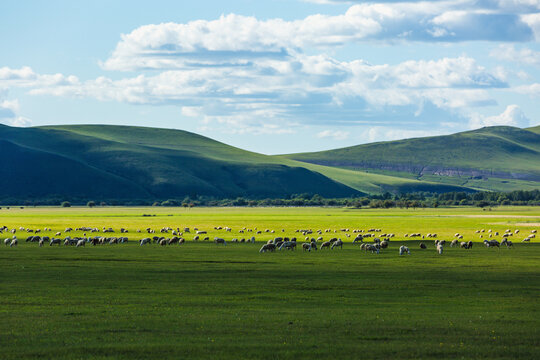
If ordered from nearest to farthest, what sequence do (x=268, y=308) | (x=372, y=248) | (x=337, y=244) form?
(x=268, y=308) → (x=372, y=248) → (x=337, y=244)

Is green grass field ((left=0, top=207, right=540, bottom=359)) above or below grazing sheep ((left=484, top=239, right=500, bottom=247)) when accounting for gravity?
below

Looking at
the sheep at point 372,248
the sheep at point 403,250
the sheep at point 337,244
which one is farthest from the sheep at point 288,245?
the sheep at point 403,250

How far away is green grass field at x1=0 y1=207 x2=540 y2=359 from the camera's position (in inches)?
797

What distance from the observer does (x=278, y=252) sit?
193ft

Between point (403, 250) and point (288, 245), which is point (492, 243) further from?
point (288, 245)

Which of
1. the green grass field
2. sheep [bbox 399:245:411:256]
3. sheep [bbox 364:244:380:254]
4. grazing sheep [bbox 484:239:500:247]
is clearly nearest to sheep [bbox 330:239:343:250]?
sheep [bbox 364:244:380:254]

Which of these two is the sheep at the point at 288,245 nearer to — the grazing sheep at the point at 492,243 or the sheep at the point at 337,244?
the sheep at the point at 337,244

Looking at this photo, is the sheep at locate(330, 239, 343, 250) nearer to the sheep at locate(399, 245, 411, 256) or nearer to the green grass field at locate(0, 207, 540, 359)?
the sheep at locate(399, 245, 411, 256)

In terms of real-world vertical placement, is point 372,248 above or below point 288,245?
above

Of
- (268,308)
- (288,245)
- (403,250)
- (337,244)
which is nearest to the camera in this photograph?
(268,308)

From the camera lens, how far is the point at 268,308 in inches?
1078

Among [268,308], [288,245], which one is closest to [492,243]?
[288,245]

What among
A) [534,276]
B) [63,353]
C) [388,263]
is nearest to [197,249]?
[388,263]

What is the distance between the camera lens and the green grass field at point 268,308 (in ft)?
66.4
